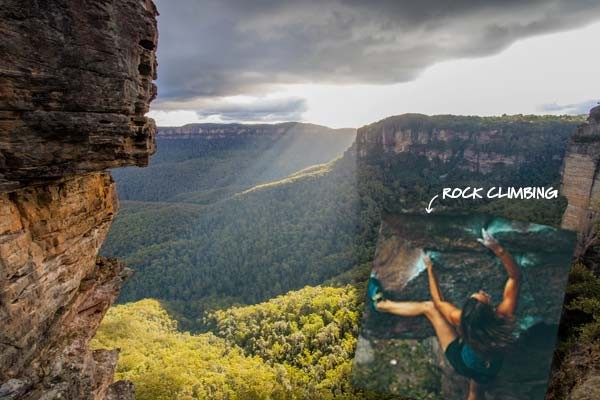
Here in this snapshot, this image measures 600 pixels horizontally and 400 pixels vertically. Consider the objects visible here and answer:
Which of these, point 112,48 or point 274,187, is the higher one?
point 112,48

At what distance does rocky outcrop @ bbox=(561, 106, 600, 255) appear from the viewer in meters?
18.2

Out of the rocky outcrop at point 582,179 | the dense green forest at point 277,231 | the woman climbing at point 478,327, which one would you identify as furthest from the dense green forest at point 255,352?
the rocky outcrop at point 582,179

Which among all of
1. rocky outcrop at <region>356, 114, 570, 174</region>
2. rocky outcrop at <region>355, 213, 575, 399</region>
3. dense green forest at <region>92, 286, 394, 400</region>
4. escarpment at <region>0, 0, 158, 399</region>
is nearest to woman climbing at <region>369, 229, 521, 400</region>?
rocky outcrop at <region>355, 213, 575, 399</region>

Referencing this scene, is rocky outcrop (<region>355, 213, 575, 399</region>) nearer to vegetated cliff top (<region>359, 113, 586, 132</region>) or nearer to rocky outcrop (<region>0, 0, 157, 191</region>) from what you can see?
rocky outcrop (<region>0, 0, 157, 191</region>)

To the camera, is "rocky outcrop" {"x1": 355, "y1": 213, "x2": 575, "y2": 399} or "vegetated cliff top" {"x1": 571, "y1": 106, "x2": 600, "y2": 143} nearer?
"rocky outcrop" {"x1": 355, "y1": 213, "x2": 575, "y2": 399}

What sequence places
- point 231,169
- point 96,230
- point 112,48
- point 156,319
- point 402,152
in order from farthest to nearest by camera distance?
point 231,169 → point 402,152 → point 156,319 → point 96,230 → point 112,48

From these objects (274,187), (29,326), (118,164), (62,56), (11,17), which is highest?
(11,17)

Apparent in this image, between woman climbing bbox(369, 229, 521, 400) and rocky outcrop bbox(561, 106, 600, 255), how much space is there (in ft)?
39.3

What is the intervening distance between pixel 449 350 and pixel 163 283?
68.3 meters

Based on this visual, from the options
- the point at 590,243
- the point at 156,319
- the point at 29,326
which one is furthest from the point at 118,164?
the point at 156,319

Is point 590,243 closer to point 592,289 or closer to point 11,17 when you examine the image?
point 592,289

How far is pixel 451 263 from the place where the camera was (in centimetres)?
808

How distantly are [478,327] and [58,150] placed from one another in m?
9.78

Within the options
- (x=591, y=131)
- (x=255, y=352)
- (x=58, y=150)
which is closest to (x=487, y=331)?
(x=58, y=150)
